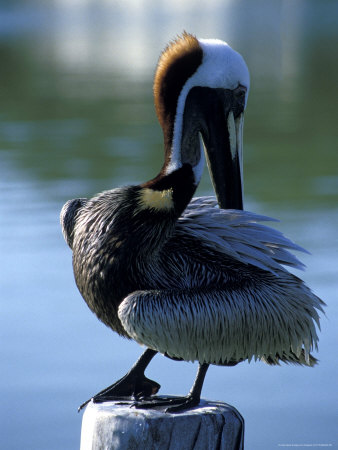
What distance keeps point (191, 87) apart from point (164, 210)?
43 centimetres

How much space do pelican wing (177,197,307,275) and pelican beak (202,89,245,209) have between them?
83 mm

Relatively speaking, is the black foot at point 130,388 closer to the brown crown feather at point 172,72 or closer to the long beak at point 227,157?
the long beak at point 227,157

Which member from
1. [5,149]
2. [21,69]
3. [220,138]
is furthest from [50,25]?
[220,138]

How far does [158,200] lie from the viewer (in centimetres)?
340

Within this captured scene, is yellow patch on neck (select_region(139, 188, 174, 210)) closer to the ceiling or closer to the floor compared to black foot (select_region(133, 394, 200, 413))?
closer to the ceiling

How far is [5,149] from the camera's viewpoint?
464 inches

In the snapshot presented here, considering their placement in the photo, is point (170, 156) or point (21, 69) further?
point (21, 69)

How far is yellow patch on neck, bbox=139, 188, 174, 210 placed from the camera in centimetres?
339

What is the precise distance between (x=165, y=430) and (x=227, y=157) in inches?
39.1

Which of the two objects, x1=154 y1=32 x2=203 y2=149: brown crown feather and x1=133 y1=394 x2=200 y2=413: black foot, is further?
x1=154 y1=32 x2=203 y2=149: brown crown feather

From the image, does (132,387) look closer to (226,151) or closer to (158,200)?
(158,200)

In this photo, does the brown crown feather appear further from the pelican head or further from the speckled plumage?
the speckled plumage

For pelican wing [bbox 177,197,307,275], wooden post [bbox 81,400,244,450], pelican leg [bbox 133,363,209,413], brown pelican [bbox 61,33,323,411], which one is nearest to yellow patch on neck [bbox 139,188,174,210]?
brown pelican [bbox 61,33,323,411]

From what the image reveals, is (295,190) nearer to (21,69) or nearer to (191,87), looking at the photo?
(191,87)
